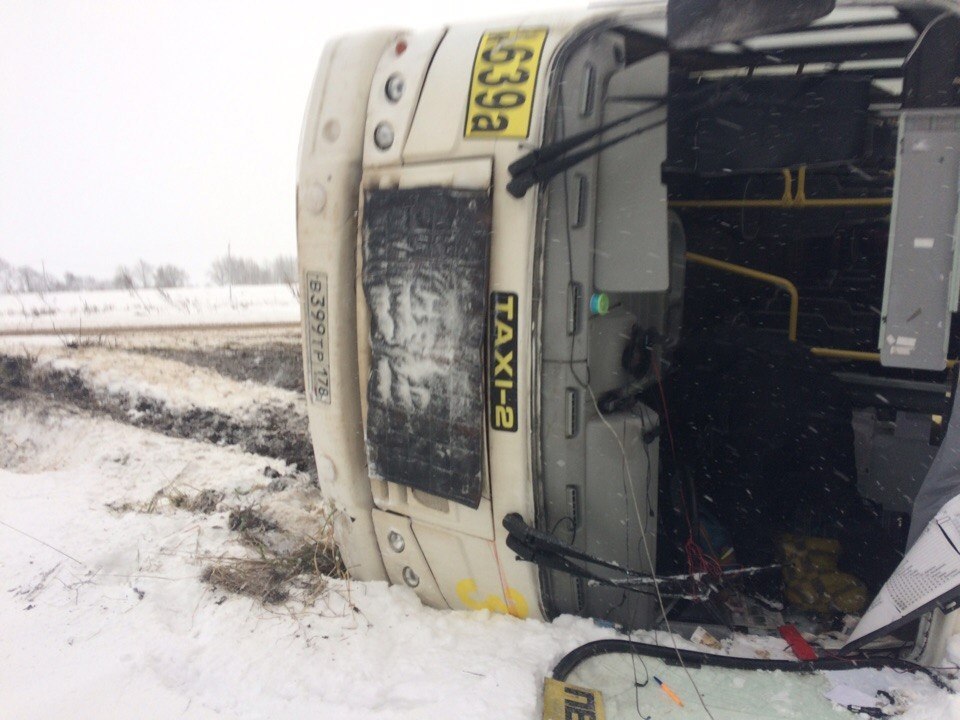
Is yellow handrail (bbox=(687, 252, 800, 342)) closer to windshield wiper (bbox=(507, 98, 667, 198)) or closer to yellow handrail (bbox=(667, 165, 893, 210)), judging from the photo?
yellow handrail (bbox=(667, 165, 893, 210))

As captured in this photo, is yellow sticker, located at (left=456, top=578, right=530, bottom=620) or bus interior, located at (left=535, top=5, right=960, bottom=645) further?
yellow sticker, located at (left=456, top=578, right=530, bottom=620)

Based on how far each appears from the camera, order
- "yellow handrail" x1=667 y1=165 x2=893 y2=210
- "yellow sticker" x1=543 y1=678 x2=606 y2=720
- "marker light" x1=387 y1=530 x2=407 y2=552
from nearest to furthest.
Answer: "yellow sticker" x1=543 y1=678 x2=606 y2=720
"marker light" x1=387 y1=530 x2=407 y2=552
"yellow handrail" x1=667 y1=165 x2=893 y2=210

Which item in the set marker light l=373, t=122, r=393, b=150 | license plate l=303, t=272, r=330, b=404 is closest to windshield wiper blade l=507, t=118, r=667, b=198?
marker light l=373, t=122, r=393, b=150

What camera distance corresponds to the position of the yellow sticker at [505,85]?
250cm

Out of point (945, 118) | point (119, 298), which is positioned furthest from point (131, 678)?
point (119, 298)

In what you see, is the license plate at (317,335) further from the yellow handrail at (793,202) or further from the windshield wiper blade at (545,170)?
the yellow handrail at (793,202)

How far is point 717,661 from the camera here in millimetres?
2631

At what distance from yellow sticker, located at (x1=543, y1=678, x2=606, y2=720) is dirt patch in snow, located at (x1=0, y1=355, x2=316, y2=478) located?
2.88 metres

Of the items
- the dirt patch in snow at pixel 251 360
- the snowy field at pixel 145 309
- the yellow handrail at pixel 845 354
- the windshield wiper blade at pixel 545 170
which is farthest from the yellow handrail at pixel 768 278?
the snowy field at pixel 145 309

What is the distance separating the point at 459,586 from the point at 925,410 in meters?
3.68

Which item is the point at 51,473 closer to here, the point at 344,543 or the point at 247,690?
the point at 344,543

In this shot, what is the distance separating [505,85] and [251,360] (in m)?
6.20

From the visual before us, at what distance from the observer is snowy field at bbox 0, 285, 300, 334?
10773 millimetres

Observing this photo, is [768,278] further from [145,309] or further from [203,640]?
[145,309]
